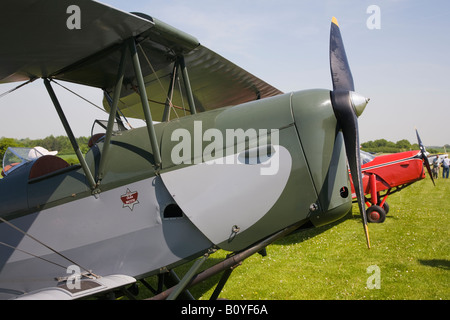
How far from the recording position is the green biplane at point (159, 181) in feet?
10.2

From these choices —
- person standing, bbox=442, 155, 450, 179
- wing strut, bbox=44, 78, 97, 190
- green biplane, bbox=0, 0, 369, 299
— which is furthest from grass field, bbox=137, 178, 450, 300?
person standing, bbox=442, 155, 450, 179

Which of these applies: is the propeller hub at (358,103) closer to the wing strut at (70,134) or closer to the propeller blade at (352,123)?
the propeller blade at (352,123)

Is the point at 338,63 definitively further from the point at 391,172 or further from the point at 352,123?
the point at 391,172

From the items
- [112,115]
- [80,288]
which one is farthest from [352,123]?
[80,288]

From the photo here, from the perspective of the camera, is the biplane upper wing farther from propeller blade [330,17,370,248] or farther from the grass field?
the grass field

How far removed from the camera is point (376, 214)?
914 centimetres

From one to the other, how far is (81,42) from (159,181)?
1470 millimetres

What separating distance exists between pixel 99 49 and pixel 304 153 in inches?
87.7

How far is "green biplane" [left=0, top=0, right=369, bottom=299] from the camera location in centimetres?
309

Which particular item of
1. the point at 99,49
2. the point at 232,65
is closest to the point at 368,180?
the point at 232,65

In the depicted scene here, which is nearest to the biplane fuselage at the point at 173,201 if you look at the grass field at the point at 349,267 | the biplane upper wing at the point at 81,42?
the biplane upper wing at the point at 81,42

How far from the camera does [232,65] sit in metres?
5.82
